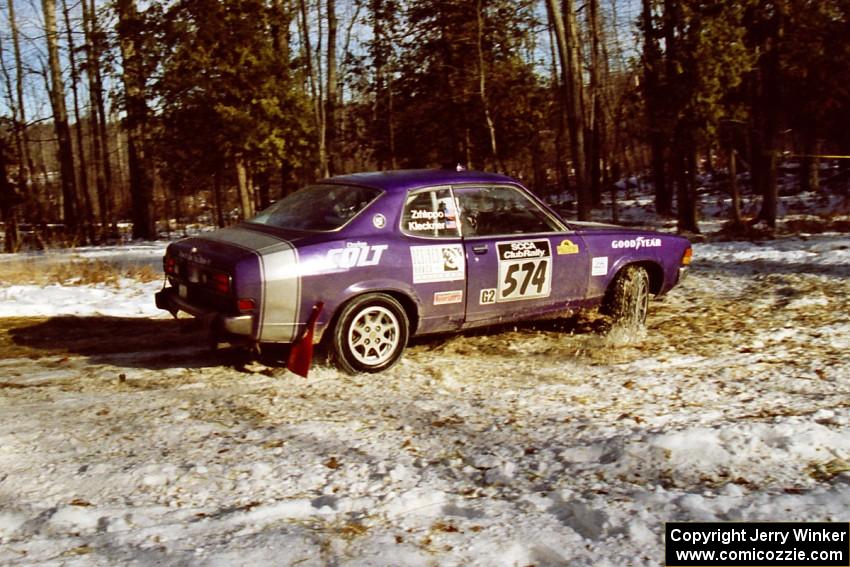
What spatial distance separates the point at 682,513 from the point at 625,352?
124 inches

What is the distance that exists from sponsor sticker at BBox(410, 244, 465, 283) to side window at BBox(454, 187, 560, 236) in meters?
0.25

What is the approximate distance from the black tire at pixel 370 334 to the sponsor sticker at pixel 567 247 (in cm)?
163

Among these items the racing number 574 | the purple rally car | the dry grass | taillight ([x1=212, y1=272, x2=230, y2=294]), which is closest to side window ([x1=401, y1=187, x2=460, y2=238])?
the purple rally car

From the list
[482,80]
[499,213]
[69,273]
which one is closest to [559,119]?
[482,80]

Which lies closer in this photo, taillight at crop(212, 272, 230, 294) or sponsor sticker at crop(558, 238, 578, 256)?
taillight at crop(212, 272, 230, 294)

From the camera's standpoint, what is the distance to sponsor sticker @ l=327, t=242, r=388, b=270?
5.35 metres

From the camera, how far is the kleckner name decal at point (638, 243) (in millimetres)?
6879

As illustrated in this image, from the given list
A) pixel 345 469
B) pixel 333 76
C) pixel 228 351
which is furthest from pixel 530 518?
pixel 333 76

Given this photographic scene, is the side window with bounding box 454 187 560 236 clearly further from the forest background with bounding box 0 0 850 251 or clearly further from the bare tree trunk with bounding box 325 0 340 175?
the bare tree trunk with bounding box 325 0 340 175

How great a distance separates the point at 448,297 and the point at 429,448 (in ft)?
6.35

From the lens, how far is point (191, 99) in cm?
1698

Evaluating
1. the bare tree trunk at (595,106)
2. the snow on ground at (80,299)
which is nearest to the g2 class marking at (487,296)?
the snow on ground at (80,299)

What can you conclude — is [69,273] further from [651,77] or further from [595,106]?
[595,106]
